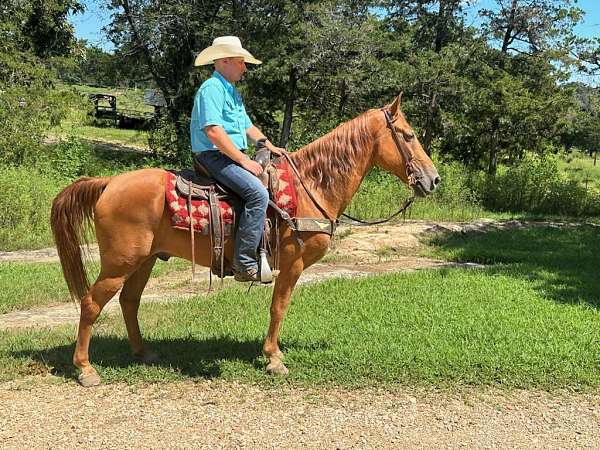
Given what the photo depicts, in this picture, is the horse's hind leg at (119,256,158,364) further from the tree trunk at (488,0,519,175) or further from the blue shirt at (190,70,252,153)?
the tree trunk at (488,0,519,175)

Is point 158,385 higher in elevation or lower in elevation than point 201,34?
lower

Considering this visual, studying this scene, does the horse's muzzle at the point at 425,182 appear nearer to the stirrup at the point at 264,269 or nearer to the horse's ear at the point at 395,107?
the horse's ear at the point at 395,107

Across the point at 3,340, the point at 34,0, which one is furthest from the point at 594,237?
the point at 34,0

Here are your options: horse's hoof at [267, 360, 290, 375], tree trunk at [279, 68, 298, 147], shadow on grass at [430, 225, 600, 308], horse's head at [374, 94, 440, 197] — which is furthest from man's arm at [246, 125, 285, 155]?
tree trunk at [279, 68, 298, 147]

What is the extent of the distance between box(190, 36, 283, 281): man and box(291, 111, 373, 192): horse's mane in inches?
22.8

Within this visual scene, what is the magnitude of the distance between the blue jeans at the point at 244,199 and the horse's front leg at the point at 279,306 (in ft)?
1.27

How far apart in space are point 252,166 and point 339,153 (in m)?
0.82

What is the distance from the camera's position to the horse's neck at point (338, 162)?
15.5 feet

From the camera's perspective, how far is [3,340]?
5.40 meters

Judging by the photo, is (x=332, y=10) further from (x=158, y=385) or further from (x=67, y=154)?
(x=158, y=385)

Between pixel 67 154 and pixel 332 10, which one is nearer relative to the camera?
pixel 67 154

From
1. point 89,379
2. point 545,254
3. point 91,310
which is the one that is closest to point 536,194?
point 545,254

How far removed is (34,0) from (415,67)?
47.9ft

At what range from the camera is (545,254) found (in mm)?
10664
